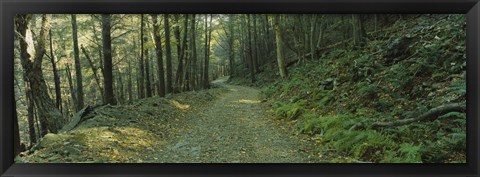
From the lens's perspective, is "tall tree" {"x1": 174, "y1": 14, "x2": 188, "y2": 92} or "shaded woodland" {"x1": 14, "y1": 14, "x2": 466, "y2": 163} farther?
"tall tree" {"x1": 174, "y1": 14, "x2": 188, "y2": 92}

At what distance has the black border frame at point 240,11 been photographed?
3.94 m

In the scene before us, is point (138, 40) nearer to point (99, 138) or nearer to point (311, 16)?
point (99, 138)

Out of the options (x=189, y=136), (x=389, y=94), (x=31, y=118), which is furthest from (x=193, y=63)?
(x=389, y=94)

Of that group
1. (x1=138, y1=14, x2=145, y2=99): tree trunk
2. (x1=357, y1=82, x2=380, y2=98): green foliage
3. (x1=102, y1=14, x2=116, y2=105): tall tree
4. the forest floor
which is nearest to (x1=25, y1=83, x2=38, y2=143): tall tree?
the forest floor

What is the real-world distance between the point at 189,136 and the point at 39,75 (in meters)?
1.94

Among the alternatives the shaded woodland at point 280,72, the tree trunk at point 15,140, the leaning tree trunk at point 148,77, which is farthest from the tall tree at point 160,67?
the tree trunk at point 15,140

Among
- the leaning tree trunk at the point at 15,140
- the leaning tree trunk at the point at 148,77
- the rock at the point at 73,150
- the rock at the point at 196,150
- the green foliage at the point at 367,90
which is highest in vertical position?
the leaning tree trunk at the point at 148,77

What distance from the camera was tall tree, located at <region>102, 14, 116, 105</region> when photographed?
4.20m

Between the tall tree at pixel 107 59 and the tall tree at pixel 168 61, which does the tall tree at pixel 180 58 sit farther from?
the tall tree at pixel 107 59

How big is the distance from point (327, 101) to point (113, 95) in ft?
9.16

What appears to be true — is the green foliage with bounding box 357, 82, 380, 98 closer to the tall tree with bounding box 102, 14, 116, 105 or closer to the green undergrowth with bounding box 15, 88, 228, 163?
the green undergrowth with bounding box 15, 88, 228, 163

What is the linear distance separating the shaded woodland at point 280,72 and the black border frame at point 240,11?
0.32ft

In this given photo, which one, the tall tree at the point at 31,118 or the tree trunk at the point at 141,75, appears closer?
the tall tree at the point at 31,118

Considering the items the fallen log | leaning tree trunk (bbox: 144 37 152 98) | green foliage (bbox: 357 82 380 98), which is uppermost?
leaning tree trunk (bbox: 144 37 152 98)
